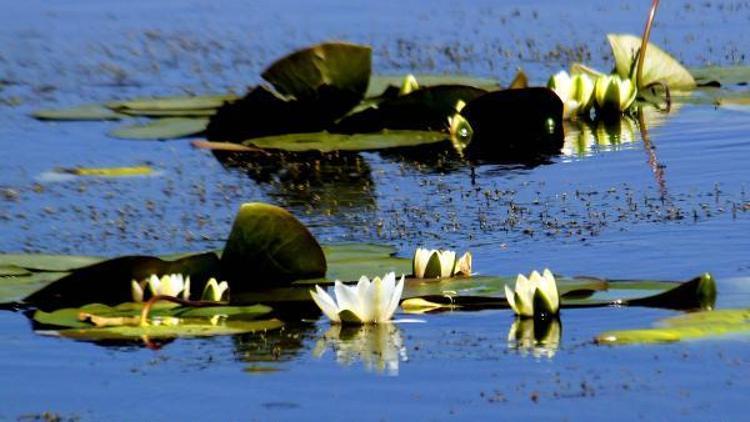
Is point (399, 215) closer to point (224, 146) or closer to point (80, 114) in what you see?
point (224, 146)

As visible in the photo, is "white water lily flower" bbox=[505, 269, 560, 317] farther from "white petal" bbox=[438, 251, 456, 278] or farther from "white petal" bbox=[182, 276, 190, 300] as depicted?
"white petal" bbox=[182, 276, 190, 300]

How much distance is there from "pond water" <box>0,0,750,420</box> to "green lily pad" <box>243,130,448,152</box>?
0.10 meters

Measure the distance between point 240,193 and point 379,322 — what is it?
2445mm

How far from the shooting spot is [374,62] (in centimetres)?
1063

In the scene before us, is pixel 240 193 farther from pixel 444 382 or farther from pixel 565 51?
pixel 565 51

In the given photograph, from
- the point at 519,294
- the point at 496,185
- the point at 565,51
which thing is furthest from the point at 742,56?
the point at 519,294

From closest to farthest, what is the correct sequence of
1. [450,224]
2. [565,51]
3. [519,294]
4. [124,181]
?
[519,294], [450,224], [124,181], [565,51]

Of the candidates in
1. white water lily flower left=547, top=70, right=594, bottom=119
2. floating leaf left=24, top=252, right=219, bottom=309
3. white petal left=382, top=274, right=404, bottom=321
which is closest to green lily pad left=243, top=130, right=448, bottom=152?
white water lily flower left=547, top=70, right=594, bottom=119

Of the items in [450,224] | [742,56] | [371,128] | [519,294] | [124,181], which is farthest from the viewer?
[742,56]

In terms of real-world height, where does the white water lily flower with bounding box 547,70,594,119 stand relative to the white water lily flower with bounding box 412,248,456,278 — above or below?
above

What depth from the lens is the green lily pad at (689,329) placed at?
4.23 metres

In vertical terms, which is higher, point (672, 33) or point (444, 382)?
point (672, 33)

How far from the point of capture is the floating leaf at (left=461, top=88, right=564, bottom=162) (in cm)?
797

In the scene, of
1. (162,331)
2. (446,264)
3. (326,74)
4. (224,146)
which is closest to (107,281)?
(162,331)
